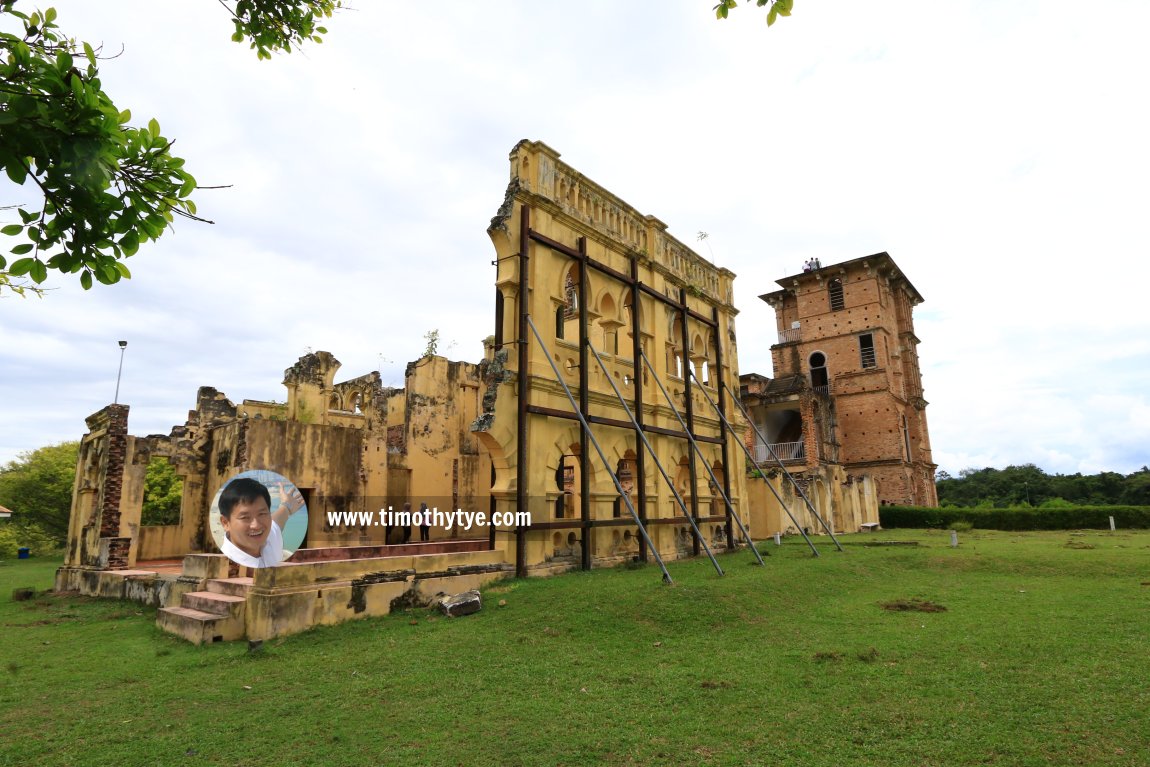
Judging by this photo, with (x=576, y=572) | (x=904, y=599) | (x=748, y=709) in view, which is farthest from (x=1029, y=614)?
(x=576, y=572)

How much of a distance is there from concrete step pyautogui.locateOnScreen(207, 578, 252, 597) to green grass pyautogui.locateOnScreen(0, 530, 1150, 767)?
1.02 m

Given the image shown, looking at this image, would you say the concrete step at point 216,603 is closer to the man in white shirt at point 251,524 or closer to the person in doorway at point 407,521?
the man in white shirt at point 251,524

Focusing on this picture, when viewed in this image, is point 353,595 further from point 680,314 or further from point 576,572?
point 680,314

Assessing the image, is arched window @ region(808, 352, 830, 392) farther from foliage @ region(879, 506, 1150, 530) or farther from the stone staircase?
the stone staircase

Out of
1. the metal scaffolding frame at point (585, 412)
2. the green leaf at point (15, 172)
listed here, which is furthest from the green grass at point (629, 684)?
the green leaf at point (15, 172)

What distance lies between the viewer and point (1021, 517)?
91.0ft

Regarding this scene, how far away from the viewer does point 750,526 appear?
69.4 ft

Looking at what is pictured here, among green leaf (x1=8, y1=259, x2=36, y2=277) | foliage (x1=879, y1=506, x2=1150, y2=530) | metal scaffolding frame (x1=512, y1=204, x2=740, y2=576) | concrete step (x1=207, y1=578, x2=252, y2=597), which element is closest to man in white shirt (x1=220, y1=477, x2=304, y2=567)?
concrete step (x1=207, y1=578, x2=252, y2=597)

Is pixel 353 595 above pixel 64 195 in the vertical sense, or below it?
below

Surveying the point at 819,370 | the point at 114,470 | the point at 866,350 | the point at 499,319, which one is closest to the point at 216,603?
the point at 499,319

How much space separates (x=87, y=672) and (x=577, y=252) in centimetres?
1006

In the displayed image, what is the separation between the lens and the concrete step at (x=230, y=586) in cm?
866

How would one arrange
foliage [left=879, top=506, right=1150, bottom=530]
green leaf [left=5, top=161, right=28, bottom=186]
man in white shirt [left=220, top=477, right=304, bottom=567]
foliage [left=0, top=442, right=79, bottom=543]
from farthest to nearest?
foliage [left=0, top=442, right=79, bottom=543], foliage [left=879, top=506, right=1150, bottom=530], man in white shirt [left=220, top=477, right=304, bottom=567], green leaf [left=5, top=161, right=28, bottom=186]

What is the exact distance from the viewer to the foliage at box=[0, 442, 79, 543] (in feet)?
93.1
